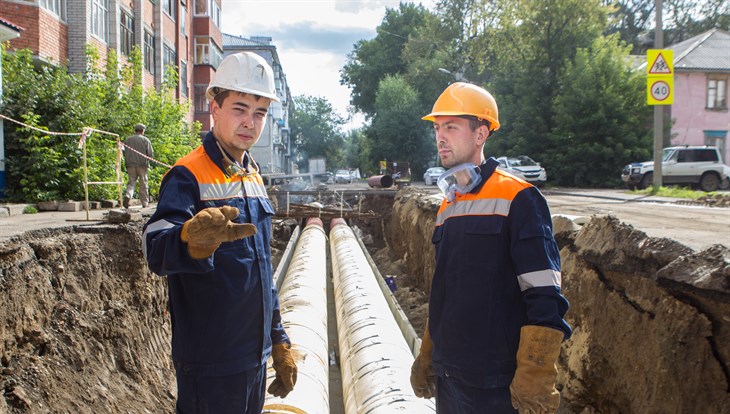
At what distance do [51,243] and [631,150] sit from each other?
2694 centimetres

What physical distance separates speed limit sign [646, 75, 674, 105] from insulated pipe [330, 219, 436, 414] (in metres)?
11.8

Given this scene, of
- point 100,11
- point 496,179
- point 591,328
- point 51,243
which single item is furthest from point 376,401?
point 100,11

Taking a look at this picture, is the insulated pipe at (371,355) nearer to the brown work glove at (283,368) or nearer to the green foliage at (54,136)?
the brown work glove at (283,368)

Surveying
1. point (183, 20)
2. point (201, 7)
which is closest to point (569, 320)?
point (183, 20)

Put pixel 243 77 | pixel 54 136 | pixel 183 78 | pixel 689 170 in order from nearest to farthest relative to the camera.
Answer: pixel 243 77, pixel 54 136, pixel 689 170, pixel 183 78

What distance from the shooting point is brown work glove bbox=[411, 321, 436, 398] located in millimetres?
2742

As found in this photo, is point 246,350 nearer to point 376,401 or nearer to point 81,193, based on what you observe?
point 376,401

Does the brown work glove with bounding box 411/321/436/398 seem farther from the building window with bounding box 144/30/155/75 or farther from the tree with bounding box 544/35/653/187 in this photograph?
the tree with bounding box 544/35/653/187

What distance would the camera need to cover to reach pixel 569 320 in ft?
16.7

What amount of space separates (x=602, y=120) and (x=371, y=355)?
25.4 m

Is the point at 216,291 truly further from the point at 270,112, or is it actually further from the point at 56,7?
the point at 270,112

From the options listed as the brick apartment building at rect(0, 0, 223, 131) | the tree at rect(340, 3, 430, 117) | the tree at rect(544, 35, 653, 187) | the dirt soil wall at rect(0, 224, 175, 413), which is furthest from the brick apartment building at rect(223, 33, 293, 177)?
the dirt soil wall at rect(0, 224, 175, 413)

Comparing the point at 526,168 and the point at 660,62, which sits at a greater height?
the point at 660,62

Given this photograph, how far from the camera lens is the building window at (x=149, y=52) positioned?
69.4 ft
